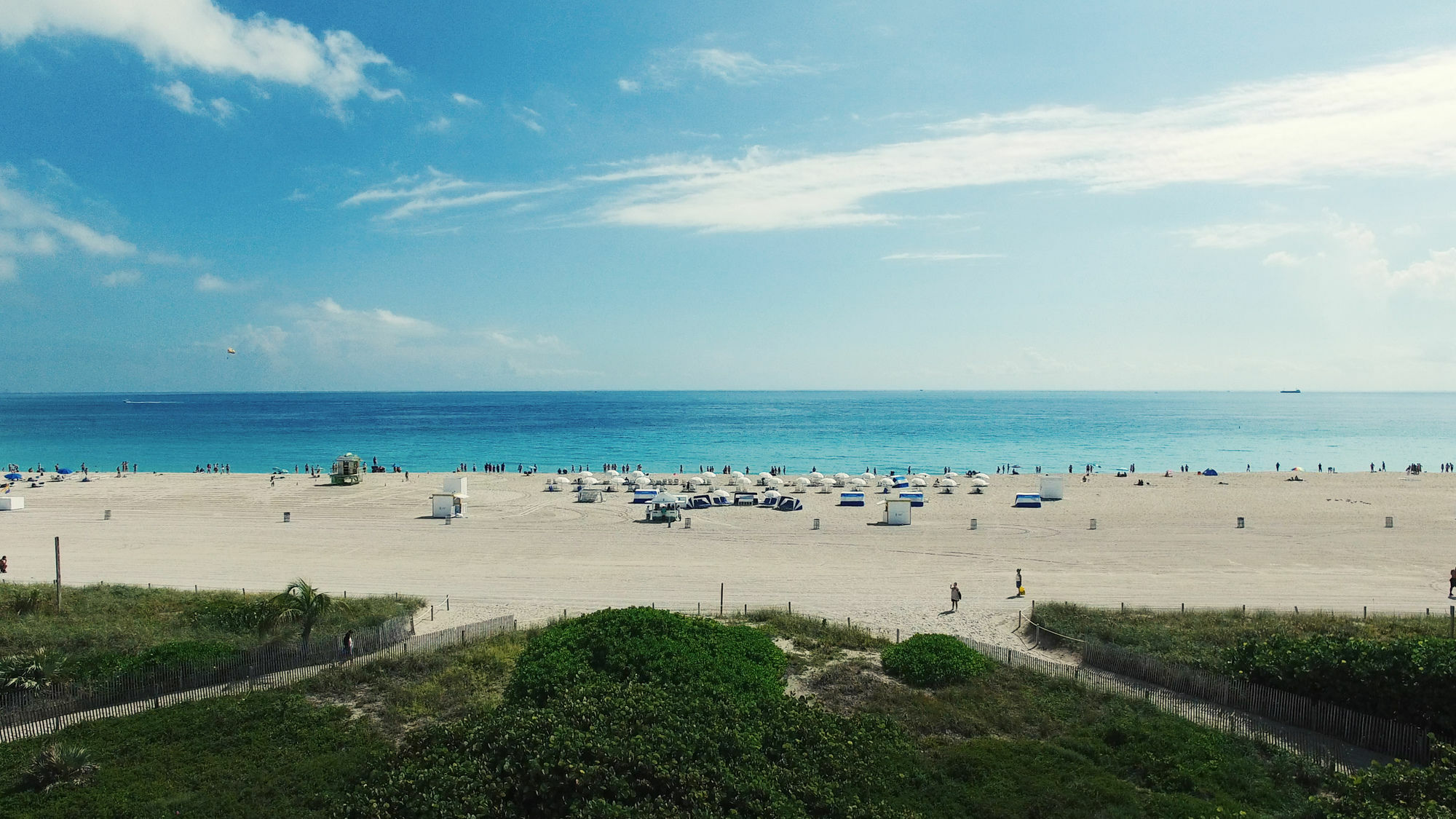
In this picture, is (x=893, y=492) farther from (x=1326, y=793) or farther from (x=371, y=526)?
(x=1326, y=793)

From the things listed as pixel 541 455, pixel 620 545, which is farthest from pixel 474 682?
pixel 541 455

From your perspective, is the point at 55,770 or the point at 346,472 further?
the point at 346,472

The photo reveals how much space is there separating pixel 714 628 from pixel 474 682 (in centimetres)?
546

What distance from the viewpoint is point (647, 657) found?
15164mm

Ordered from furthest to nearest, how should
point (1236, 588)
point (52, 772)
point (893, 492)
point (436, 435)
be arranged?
point (436, 435), point (893, 492), point (1236, 588), point (52, 772)

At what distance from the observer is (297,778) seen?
1299 cm

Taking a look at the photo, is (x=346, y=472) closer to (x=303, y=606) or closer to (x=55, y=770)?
(x=303, y=606)

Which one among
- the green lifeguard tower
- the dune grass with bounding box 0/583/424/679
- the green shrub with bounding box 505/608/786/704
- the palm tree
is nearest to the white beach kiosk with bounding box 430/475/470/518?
the dune grass with bounding box 0/583/424/679

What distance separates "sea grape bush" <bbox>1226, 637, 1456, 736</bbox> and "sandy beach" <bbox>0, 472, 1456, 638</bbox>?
7.77m

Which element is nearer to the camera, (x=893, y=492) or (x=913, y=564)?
(x=913, y=564)

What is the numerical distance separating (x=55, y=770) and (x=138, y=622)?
37.1 ft

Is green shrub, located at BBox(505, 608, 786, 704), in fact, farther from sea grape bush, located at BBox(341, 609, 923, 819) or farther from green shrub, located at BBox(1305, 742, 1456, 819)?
green shrub, located at BBox(1305, 742, 1456, 819)

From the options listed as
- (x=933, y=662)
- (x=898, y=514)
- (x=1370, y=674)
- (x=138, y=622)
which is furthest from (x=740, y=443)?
(x=1370, y=674)

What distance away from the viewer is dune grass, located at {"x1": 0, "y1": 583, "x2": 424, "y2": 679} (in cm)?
1832
